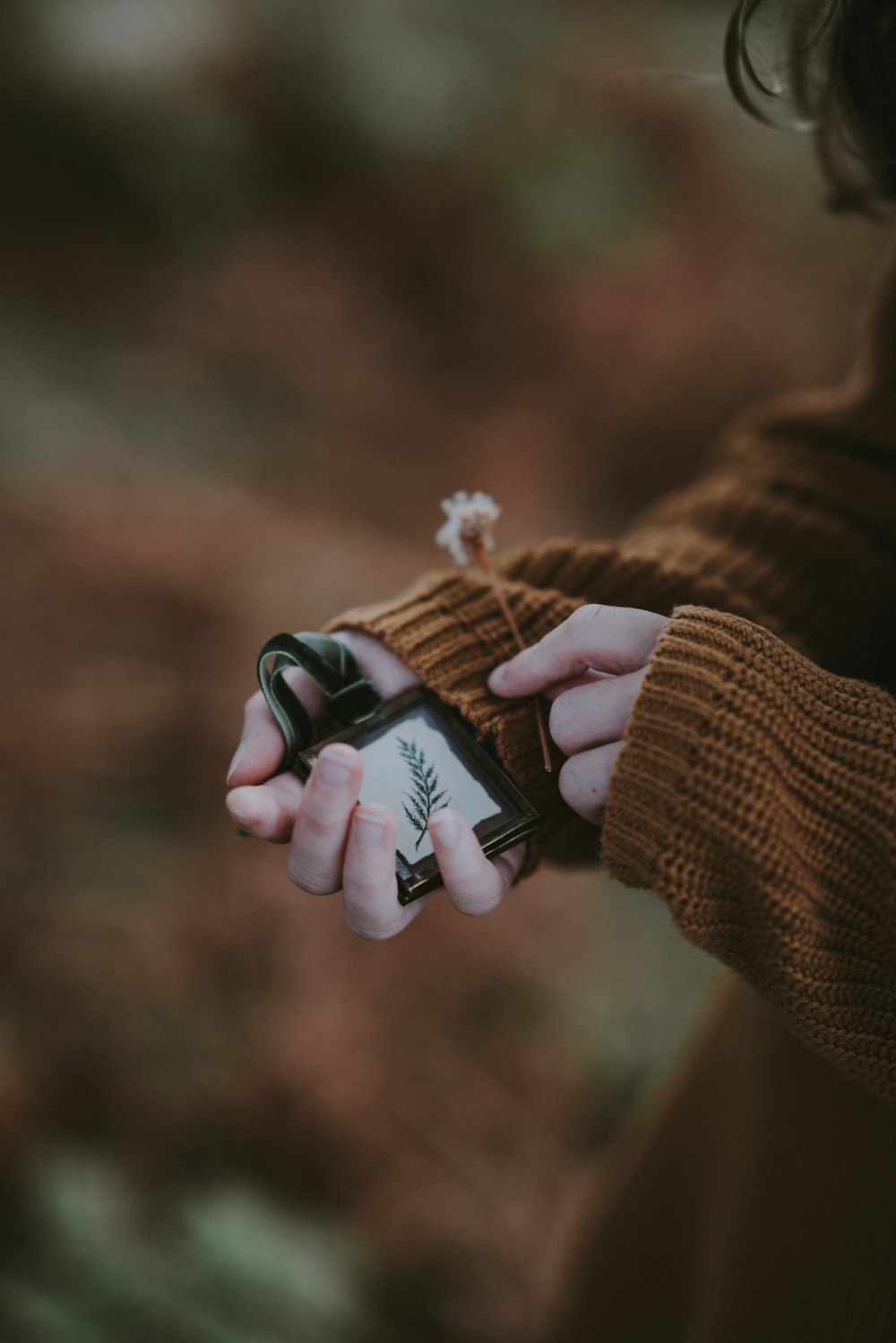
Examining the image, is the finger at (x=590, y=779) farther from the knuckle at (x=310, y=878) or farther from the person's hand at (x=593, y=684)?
the knuckle at (x=310, y=878)

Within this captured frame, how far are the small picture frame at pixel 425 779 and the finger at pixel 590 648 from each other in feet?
0.25

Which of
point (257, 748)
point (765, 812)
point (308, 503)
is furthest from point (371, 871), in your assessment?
point (308, 503)

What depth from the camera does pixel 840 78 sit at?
0.81 meters

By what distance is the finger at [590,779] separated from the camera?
25.7 inches

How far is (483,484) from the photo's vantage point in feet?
6.61

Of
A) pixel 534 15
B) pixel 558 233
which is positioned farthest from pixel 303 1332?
pixel 534 15

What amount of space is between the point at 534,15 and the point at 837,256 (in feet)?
3.10

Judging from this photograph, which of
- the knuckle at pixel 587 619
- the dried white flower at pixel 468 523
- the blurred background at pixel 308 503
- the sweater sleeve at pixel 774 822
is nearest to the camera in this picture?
the sweater sleeve at pixel 774 822

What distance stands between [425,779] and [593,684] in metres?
0.16

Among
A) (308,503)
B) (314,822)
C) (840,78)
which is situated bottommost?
(314,822)

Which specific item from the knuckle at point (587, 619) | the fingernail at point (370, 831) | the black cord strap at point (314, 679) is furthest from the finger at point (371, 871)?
the knuckle at point (587, 619)

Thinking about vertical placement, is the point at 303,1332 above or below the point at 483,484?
below

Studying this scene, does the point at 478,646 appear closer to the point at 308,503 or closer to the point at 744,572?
the point at 744,572

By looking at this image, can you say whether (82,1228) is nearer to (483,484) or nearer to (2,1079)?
(2,1079)
